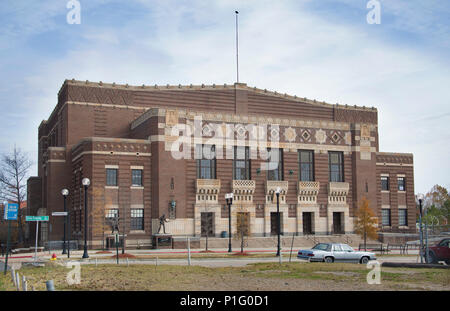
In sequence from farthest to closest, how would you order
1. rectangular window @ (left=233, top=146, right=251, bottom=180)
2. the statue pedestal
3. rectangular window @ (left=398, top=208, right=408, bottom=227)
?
rectangular window @ (left=398, top=208, right=408, bottom=227), rectangular window @ (left=233, top=146, right=251, bottom=180), the statue pedestal

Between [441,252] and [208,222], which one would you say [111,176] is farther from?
[441,252]

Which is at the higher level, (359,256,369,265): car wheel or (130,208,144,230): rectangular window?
(130,208,144,230): rectangular window

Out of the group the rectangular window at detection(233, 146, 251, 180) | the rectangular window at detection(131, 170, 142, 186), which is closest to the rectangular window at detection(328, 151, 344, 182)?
the rectangular window at detection(233, 146, 251, 180)

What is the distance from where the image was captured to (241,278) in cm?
2212

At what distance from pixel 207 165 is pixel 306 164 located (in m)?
12.0

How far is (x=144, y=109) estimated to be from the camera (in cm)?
6059

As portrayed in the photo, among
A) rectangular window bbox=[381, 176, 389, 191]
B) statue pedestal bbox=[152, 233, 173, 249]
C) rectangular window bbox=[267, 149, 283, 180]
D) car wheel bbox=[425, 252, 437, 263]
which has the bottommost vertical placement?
statue pedestal bbox=[152, 233, 173, 249]

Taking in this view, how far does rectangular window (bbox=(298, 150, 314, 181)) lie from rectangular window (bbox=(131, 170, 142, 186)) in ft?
59.4

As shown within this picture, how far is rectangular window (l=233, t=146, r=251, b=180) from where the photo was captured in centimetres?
5738

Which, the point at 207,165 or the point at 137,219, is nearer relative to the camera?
the point at 137,219

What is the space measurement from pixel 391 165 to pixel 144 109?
31.6m

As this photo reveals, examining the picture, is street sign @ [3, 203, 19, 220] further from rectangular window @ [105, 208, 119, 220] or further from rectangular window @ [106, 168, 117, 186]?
rectangular window @ [106, 168, 117, 186]

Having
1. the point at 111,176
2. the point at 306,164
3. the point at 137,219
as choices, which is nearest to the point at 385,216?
the point at 306,164

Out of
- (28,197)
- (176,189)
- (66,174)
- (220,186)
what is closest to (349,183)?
(220,186)
